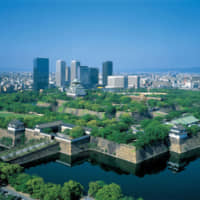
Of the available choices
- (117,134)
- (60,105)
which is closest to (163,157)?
(117,134)

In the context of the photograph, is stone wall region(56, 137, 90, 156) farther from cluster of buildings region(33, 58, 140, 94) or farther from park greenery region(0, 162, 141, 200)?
cluster of buildings region(33, 58, 140, 94)

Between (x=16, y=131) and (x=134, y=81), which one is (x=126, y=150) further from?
(x=134, y=81)

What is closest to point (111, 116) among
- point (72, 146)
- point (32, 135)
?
point (32, 135)

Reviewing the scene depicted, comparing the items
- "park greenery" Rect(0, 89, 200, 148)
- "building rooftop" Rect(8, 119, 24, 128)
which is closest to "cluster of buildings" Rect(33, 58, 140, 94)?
"park greenery" Rect(0, 89, 200, 148)

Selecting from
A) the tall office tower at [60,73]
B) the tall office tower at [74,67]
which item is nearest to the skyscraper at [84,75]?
the tall office tower at [74,67]

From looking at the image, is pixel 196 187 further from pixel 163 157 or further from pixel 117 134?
pixel 117 134
